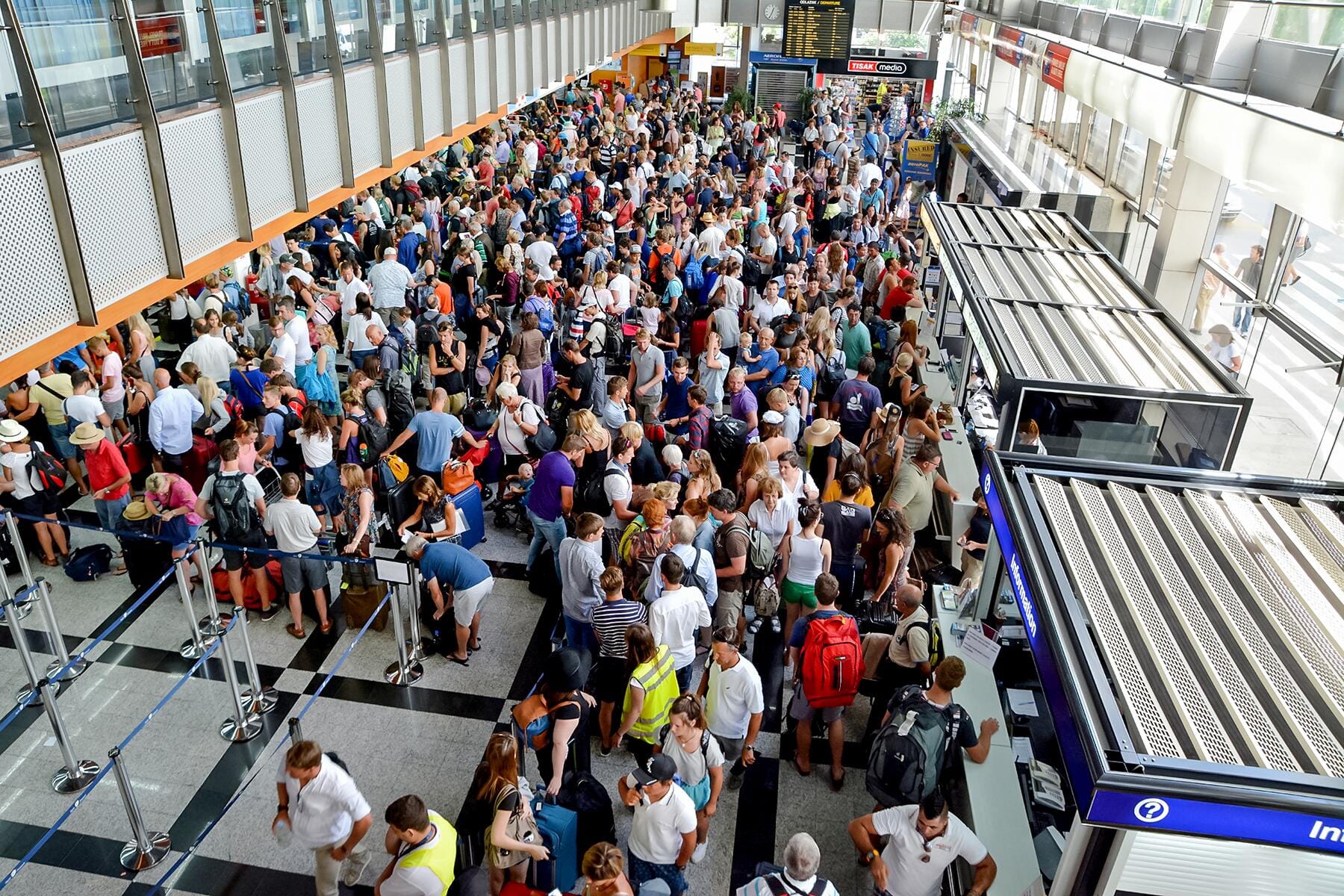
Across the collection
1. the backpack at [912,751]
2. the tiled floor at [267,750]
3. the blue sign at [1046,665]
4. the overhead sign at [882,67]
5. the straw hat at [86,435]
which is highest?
the overhead sign at [882,67]

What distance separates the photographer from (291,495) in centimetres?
648

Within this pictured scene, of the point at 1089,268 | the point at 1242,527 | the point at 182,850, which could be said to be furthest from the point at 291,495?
the point at 1089,268

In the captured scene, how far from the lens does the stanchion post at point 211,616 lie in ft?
22.2

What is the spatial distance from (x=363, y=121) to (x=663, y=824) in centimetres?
610

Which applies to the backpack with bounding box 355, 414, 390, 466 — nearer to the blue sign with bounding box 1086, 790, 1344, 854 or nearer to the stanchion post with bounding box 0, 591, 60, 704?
the stanchion post with bounding box 0, 591, 60, 704

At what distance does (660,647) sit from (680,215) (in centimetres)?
1008

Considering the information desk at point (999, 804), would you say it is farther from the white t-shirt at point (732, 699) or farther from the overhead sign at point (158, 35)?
the overhead sign at point (158, 35)

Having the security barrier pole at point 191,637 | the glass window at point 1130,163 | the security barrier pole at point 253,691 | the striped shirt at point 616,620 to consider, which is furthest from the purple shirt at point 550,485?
the glass window at point 1130,163

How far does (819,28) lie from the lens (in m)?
27.6

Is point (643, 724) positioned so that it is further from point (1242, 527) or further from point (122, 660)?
point (122, 660)

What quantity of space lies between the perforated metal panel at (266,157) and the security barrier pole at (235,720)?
2773 millimetres

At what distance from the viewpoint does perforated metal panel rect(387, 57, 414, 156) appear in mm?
8234

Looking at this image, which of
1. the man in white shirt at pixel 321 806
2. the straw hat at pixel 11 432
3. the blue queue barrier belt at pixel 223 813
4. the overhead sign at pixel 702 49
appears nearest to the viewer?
the man in white shirt at pixel 321 806

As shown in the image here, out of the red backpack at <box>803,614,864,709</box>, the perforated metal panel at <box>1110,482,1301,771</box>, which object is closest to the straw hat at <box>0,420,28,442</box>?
the red backpack at <box>803,614,864,709</box>
